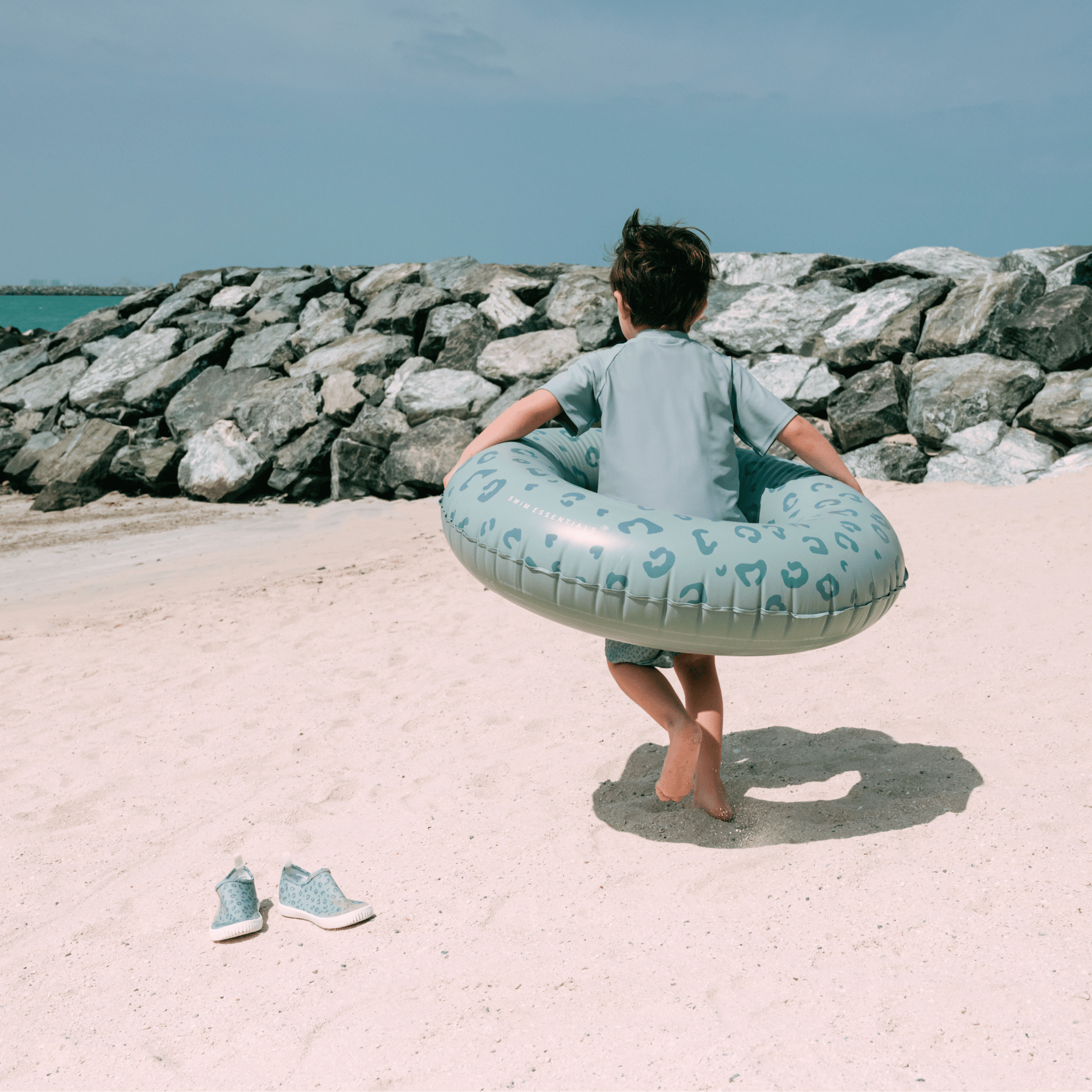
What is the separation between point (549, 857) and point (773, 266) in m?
9.22

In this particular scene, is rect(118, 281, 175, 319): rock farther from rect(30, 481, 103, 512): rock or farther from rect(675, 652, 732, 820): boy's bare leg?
rect(675, 652, 732, 820): boy's bare leg

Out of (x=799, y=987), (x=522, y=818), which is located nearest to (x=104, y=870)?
(x=522, y=818)

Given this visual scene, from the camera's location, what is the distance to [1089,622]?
429 cm

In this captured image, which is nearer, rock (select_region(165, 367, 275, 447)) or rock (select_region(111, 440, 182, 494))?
rock (select_region(111, 440, 182, 494))

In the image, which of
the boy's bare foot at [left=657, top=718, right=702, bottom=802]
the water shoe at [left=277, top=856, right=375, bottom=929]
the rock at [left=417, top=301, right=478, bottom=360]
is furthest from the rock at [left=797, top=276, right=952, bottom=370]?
the water shoe at [left=277, top=856, right=375, bottom=929]

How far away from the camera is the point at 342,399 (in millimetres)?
10180

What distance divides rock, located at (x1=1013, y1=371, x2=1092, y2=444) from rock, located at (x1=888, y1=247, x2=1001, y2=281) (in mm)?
2605

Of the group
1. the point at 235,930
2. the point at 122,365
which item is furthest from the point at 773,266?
the point at 235,930

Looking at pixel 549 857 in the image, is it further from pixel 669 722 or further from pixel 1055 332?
pixel 1055 332

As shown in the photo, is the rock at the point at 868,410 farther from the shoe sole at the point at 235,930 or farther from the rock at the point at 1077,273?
the shoe sole at the point at 235,930

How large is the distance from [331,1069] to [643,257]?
2184 millimetres

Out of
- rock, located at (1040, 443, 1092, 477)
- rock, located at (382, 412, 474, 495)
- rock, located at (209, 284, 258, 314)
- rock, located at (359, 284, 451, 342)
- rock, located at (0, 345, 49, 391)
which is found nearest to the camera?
rock, located at (1040, 443, 1092, 477)

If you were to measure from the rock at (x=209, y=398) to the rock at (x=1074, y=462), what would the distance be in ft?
27.5

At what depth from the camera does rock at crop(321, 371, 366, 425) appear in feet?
33.1
